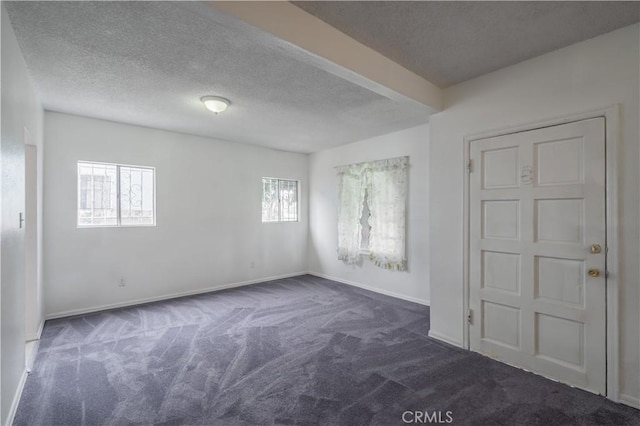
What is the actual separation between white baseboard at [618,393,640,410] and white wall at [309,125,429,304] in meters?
2.29

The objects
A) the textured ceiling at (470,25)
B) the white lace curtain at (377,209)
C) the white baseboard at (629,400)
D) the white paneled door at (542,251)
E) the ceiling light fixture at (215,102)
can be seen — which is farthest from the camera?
the white lace curtain at (377,209)

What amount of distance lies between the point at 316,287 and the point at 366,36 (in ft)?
13.1

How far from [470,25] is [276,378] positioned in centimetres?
298

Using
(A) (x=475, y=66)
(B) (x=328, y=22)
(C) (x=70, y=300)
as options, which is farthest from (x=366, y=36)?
(C) (x=70, y=300)

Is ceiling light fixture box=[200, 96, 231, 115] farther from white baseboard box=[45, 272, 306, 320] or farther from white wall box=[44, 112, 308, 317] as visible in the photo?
white baseboard box=[45, 272, 306, 320]

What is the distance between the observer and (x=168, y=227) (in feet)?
15.0

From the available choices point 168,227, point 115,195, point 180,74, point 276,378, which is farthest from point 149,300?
point 180,74

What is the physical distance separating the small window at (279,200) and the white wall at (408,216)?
1.24 feet

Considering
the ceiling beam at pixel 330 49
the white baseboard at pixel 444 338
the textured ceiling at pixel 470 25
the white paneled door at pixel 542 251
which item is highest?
the textured ceiling at pixel 470 25

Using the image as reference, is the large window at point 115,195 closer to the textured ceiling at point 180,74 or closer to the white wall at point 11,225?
the textured ceiling at point 180,74

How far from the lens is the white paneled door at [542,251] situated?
7.20 feet

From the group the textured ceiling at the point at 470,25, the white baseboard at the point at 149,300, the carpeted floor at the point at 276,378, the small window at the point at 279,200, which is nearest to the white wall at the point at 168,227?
the white baseboard at the point at 149,300

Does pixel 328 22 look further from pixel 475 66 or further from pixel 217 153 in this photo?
pixel 217 153

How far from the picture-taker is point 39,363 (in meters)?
2.60
